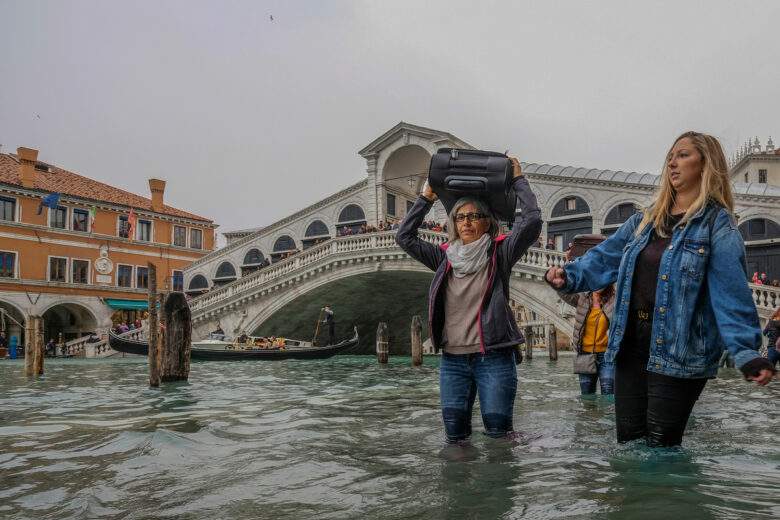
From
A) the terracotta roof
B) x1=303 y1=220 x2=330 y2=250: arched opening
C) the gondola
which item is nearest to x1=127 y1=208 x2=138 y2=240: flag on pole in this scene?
the terracotta roof

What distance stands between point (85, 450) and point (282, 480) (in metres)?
1.55

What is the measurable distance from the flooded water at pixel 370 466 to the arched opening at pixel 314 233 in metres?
22.8

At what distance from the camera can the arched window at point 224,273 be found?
97.8 ft

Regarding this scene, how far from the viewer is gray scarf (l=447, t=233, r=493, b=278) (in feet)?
A: 10.3

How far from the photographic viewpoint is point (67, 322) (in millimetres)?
28547

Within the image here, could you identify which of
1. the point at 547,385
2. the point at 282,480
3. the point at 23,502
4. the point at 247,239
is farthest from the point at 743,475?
the point at 247,239

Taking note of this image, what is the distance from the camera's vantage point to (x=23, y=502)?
8.20 ft

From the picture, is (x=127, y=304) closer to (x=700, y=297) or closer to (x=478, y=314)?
(x=478, y=314)

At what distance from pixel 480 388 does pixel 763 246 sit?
846 inches

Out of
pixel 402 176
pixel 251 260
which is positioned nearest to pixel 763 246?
pixel 402 176

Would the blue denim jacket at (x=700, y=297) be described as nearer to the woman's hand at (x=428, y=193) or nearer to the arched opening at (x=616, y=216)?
the woman's hand at (x=428, y=193)

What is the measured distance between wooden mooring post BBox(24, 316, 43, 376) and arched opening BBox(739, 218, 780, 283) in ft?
65.9

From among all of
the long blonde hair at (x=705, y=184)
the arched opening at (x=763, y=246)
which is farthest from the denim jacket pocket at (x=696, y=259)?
the arched opening at (x=763, y=246)

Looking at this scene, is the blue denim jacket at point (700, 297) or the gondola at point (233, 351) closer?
Answer: the blue denim jacket at point (700, 297)
